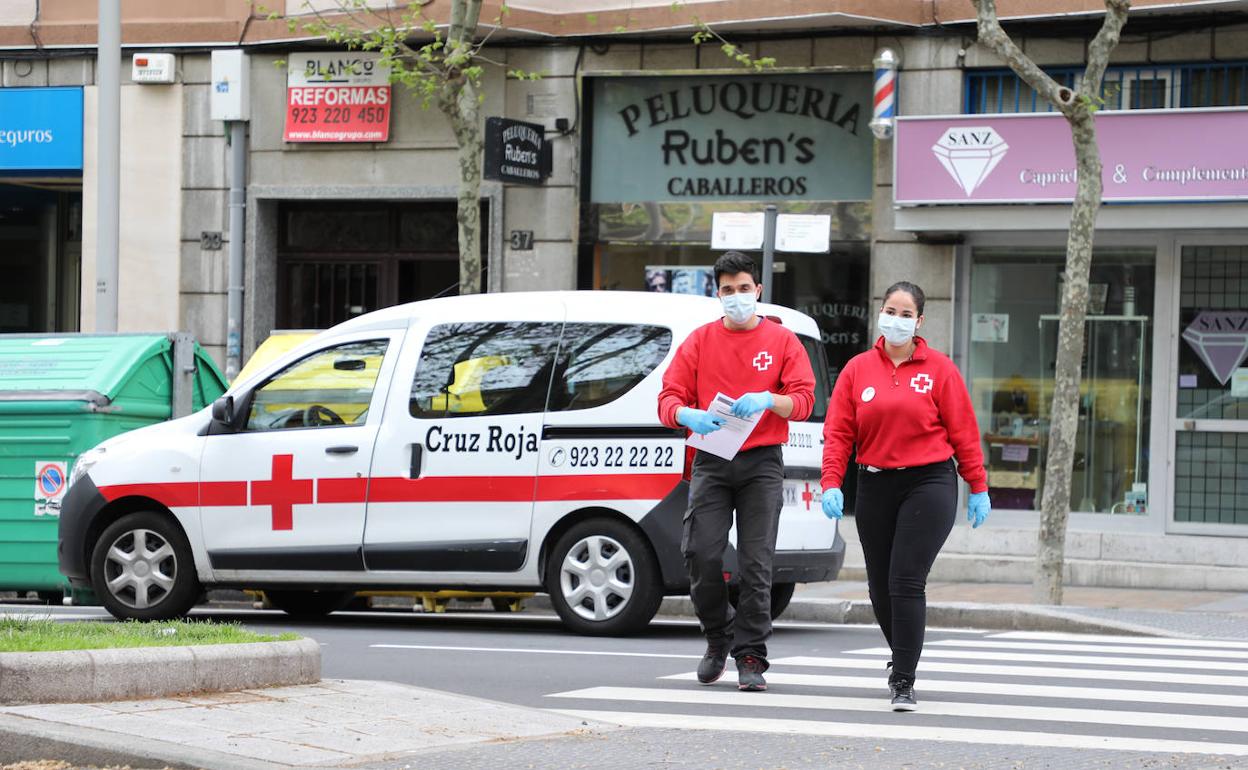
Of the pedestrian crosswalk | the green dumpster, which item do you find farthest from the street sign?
the pedestrian crosswalk

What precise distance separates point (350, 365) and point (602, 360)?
1644mm

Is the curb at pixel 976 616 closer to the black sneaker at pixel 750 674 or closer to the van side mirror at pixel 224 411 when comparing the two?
the van side mirror at pixel 224 411

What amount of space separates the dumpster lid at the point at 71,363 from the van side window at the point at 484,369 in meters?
2.70

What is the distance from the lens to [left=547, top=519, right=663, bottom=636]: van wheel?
10914 millimetres

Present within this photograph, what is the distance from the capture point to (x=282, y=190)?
20422 millimetres

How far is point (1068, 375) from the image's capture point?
1346cm

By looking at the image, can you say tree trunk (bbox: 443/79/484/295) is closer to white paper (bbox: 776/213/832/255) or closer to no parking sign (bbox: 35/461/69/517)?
white paper (bbox: 776/213/832/255)

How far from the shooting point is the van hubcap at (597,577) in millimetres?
11000

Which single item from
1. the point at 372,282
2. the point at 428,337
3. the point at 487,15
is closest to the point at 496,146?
the point at 487,15

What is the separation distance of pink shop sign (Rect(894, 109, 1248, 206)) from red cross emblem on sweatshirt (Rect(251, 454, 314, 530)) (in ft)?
24.3

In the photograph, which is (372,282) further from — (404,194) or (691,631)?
(691,631)

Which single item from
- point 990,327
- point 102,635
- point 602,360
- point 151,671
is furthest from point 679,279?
point 151,671

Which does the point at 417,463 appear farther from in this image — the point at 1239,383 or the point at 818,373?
the point at 1239,383

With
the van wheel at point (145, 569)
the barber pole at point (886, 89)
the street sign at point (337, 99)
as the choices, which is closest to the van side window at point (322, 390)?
the van wheel at point (145, 569)
